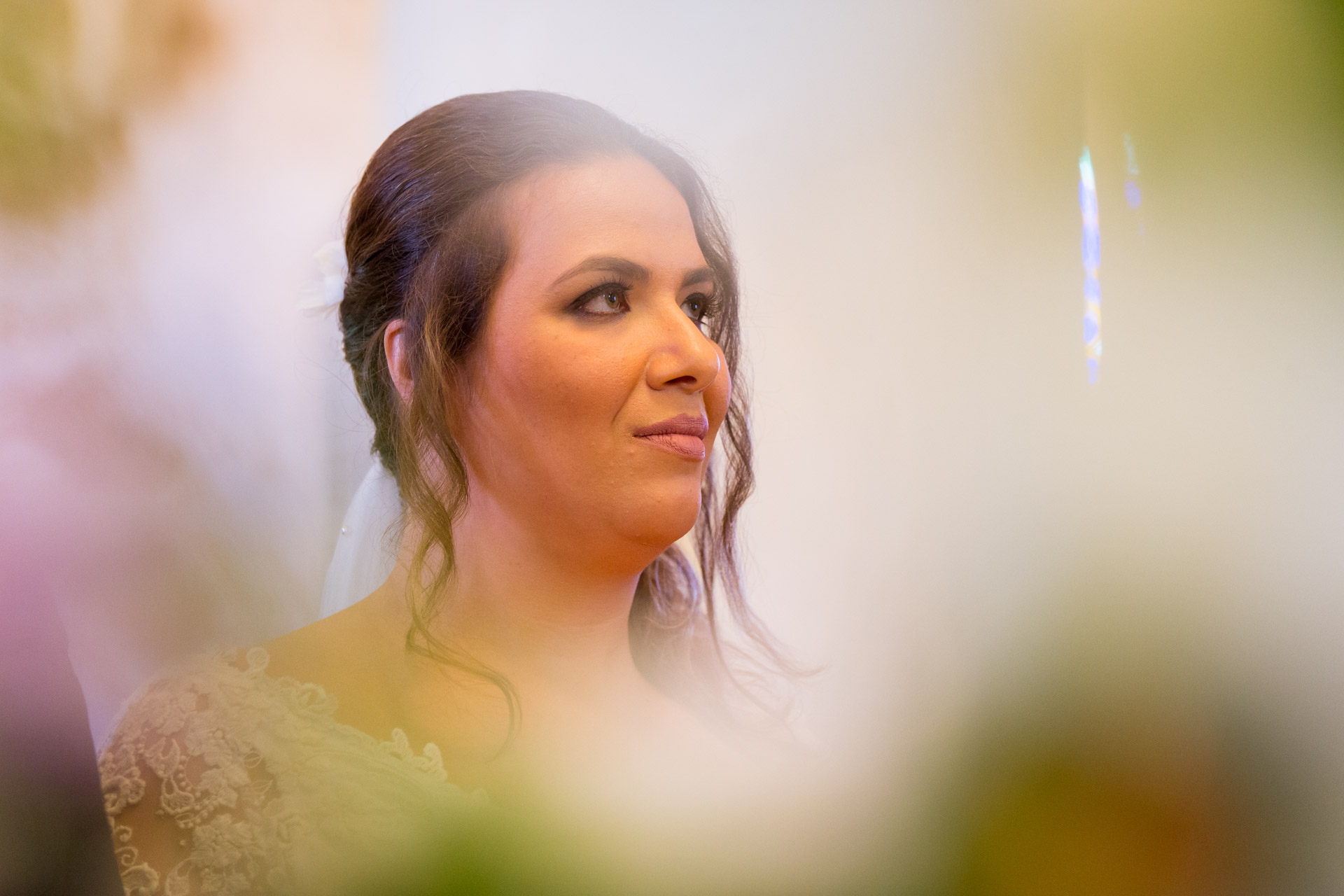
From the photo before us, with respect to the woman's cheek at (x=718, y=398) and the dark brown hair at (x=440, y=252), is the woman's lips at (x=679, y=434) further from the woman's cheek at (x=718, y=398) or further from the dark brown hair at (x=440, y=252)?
the dark brown hair at (x=440, y=252)

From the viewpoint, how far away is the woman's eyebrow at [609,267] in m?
0.60

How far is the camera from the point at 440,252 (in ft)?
2.08

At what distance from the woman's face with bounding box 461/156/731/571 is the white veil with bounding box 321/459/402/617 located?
6cm

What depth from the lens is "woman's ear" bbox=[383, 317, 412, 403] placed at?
2.11 ft

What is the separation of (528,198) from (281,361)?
8.0 inches

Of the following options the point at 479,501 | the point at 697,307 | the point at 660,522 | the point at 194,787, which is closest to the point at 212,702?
the point at 194,787

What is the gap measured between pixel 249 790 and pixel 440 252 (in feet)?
1.24

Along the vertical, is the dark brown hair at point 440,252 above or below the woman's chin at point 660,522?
above

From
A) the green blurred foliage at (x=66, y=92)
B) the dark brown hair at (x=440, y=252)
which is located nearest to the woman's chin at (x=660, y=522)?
the dark brown hair at (x=440, y=252)

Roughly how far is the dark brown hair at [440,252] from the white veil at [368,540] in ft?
0.04

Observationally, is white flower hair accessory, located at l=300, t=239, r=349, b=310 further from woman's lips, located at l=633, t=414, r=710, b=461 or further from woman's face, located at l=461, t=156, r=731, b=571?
woman's lips, located at l=633, t=414, r=710, b=461

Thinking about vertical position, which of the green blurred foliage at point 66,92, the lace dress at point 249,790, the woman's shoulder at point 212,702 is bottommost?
the lace dress at point 249,790

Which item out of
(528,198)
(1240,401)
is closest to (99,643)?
(528,198)

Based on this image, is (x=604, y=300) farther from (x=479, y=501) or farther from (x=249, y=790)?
(x=249, y=790)
